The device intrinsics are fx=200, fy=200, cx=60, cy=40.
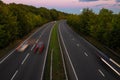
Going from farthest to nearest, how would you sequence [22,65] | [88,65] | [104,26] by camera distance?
[104,26] < [22,65] < [88,65]

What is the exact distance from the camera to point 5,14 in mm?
53344

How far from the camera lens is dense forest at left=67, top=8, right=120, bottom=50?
4372 cm

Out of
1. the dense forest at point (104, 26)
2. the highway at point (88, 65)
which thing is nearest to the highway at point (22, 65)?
the highway at point (88, 65)

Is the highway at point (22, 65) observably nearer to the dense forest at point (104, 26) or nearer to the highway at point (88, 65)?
the highway at point (88, 65)

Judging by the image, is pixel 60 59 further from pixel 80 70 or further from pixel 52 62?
pixel 80 70

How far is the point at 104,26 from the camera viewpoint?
174ft

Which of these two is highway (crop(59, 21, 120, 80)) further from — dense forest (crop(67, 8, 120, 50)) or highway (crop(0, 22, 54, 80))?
highway (crop(0, 22, 54, 80))

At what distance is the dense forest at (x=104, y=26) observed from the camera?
43.7 m

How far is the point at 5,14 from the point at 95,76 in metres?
33.3

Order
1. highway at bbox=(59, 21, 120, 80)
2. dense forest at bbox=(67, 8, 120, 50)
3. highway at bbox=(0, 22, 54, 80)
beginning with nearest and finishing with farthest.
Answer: highway at bbox=(59, 21, 120, 80) < highway at bbox=(0, 22, 54, 80) < dense forest at bbox=(67, 8, 120, 50)

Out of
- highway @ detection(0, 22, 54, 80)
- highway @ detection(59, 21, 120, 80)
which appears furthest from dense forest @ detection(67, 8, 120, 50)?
highway @ detection(0, 22, 54, 80)

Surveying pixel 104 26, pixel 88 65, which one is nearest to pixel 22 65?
pixel 88 65

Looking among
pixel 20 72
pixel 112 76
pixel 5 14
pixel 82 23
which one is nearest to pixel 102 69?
pixel 112 76

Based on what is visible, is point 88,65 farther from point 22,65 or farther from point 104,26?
point 104,26
